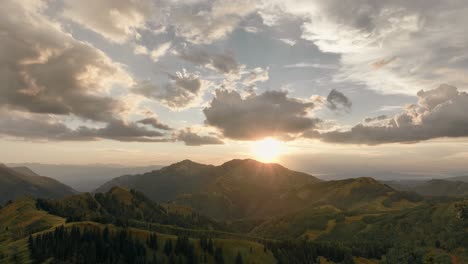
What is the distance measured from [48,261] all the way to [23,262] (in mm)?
14683

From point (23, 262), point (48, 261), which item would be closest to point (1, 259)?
point (23, 262)

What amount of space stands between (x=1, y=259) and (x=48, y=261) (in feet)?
97.7

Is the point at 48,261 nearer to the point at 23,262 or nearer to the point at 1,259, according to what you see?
the point at 23,262

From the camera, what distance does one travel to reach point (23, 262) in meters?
196

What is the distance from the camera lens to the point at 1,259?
199m

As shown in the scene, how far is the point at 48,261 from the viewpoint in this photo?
197250 millimetres

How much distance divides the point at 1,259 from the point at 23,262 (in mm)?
15291
